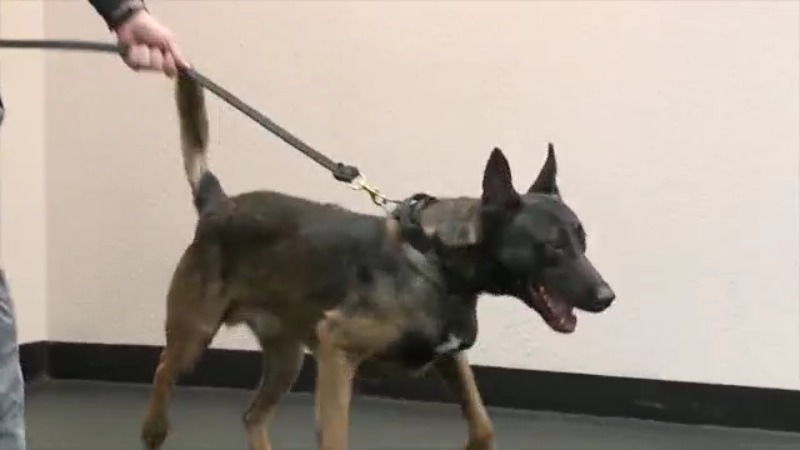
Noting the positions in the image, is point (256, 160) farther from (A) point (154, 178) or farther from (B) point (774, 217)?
(B) point (774, 217)

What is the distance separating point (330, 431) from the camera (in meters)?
1.77

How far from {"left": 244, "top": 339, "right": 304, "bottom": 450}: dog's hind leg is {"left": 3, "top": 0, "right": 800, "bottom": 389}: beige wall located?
0.86 meters

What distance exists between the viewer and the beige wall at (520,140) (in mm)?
2701

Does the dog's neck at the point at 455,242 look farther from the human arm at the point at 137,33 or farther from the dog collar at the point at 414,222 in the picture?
the human arm at the point at 137,33

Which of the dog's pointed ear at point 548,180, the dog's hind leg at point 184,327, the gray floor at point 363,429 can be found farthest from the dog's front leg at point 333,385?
the gray floor at point 363,429

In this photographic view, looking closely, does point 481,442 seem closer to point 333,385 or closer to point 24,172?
point 333,385

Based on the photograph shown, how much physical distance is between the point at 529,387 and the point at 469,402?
1123mm

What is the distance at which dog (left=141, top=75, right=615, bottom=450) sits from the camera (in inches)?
64.5

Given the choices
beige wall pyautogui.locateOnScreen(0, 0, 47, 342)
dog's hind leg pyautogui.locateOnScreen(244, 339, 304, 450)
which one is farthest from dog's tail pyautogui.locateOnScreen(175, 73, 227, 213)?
beige wall pyautogui.locateOnScreen(0, 0, 47, 342)

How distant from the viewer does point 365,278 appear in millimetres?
1764

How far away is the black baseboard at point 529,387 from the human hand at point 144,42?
1254 millimetres

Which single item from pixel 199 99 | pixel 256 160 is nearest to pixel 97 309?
pixel 256 160

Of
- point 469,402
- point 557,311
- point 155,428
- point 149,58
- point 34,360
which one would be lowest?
point 34,360

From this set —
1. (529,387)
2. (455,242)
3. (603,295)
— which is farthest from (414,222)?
(529,387)
